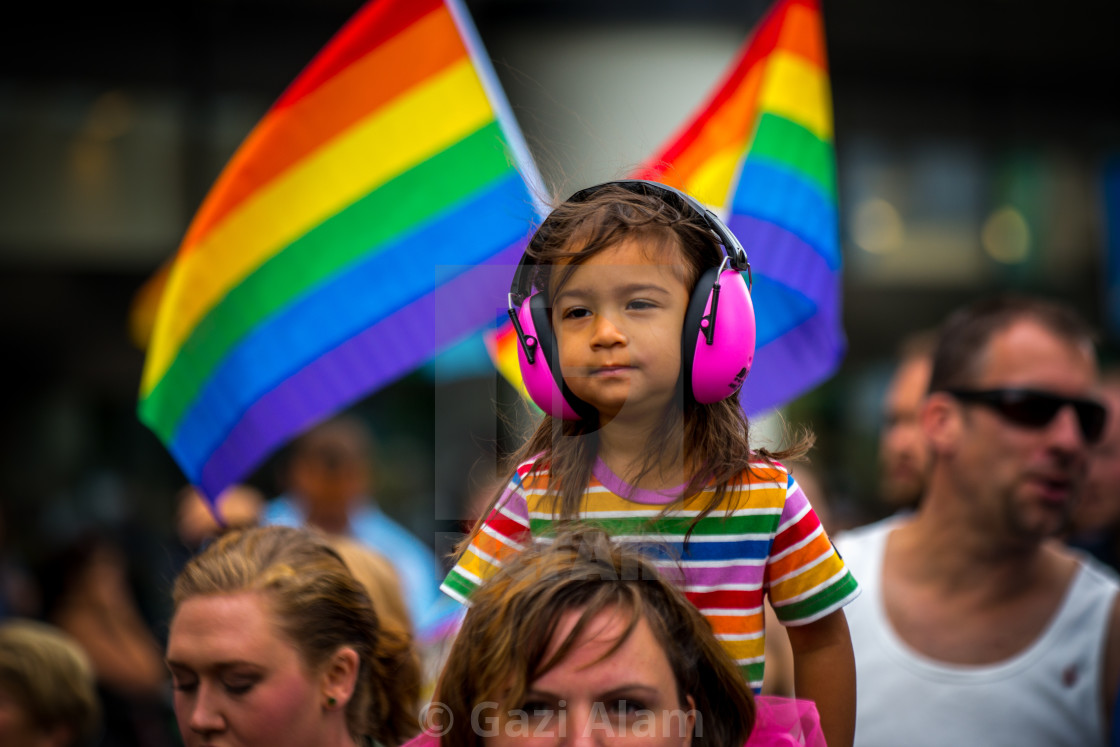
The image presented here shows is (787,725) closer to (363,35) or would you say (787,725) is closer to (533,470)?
(533,470)

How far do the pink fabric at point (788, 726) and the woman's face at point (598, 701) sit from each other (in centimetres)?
16

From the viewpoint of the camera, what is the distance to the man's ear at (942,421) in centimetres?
338

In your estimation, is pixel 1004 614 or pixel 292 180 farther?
pixel 292 180

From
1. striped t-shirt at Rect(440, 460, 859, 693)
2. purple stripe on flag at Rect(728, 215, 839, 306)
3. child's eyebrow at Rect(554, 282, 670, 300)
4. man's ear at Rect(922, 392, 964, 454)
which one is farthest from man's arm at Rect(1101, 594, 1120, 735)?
child's eyebrow at Rect(554, 282, 670, 300)

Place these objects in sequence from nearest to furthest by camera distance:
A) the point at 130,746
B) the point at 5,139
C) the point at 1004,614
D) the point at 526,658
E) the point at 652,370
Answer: the point at 526,658 → the point at 652,370 → the point at 1004,614 → the point at 130,746 → the point at 5,139

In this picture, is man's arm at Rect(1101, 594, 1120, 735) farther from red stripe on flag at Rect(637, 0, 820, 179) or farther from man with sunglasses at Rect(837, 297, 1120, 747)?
red stripe on flag at Rect(637, 0, 820, 179)

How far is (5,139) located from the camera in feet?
34.1

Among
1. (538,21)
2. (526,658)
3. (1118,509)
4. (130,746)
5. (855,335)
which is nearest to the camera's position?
(526,658)

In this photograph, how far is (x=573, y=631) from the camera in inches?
65.5

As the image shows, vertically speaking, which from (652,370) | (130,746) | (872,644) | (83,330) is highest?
(83,330)

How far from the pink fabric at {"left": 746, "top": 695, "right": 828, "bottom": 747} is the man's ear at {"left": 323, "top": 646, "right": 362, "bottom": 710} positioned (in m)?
0.92

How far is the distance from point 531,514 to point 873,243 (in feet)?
38.0

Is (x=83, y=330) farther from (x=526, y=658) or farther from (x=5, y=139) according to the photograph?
(x=526, y=658)

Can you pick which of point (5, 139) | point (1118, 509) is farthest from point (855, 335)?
point (5, 139)
